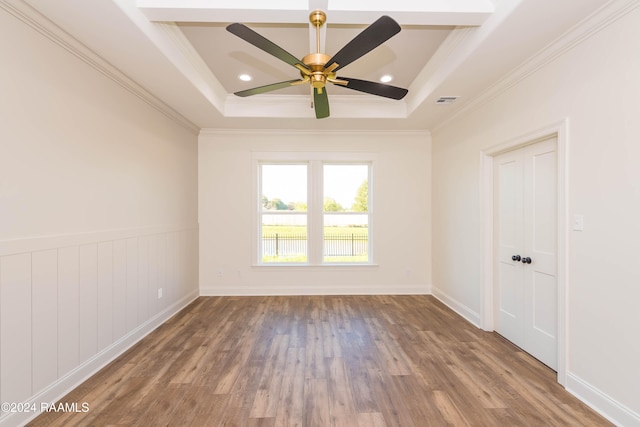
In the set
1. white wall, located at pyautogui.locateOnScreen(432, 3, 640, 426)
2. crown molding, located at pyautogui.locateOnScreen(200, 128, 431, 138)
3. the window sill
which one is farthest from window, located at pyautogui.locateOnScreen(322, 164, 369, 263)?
white wall, located at pyautogui.locateOnScreen(432, 3, 640, 426)

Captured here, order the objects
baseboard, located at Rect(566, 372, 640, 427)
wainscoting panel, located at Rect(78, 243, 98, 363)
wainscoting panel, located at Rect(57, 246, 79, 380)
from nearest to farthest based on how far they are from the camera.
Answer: baseboard, located at Rect(566, 372, 640, 427), wainscoting panel, located at Rect(57, 246, 79, 380), wainscoting panel, located at Rect(78, 243, 98, 363)

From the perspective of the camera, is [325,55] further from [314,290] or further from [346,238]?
[314,290]

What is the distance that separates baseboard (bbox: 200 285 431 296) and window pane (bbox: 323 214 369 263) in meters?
0.48

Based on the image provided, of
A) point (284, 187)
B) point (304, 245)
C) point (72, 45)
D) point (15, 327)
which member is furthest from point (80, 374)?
point (284, 187)

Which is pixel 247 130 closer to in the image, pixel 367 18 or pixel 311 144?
pixel 311 144

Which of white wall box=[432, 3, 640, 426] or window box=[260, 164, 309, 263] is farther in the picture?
window box=[260, 164, 309, 263]

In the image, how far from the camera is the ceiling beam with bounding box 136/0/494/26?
1951 millimetres

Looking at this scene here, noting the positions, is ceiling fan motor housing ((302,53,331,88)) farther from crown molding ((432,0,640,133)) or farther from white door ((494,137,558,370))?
white door ((494,137,558,370))

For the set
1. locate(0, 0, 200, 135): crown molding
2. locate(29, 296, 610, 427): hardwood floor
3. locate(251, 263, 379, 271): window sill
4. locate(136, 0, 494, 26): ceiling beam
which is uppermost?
locate(136, 0, 494, 26): ceiling beam

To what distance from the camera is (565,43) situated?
6.97ft

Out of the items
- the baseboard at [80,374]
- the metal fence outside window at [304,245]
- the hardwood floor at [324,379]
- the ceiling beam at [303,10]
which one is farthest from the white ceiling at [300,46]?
the hardwood floor at [324,379]

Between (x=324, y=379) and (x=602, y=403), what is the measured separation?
189 centimetres

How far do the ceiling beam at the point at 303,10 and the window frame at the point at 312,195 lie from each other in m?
2.62

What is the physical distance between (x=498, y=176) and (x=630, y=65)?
153cm
